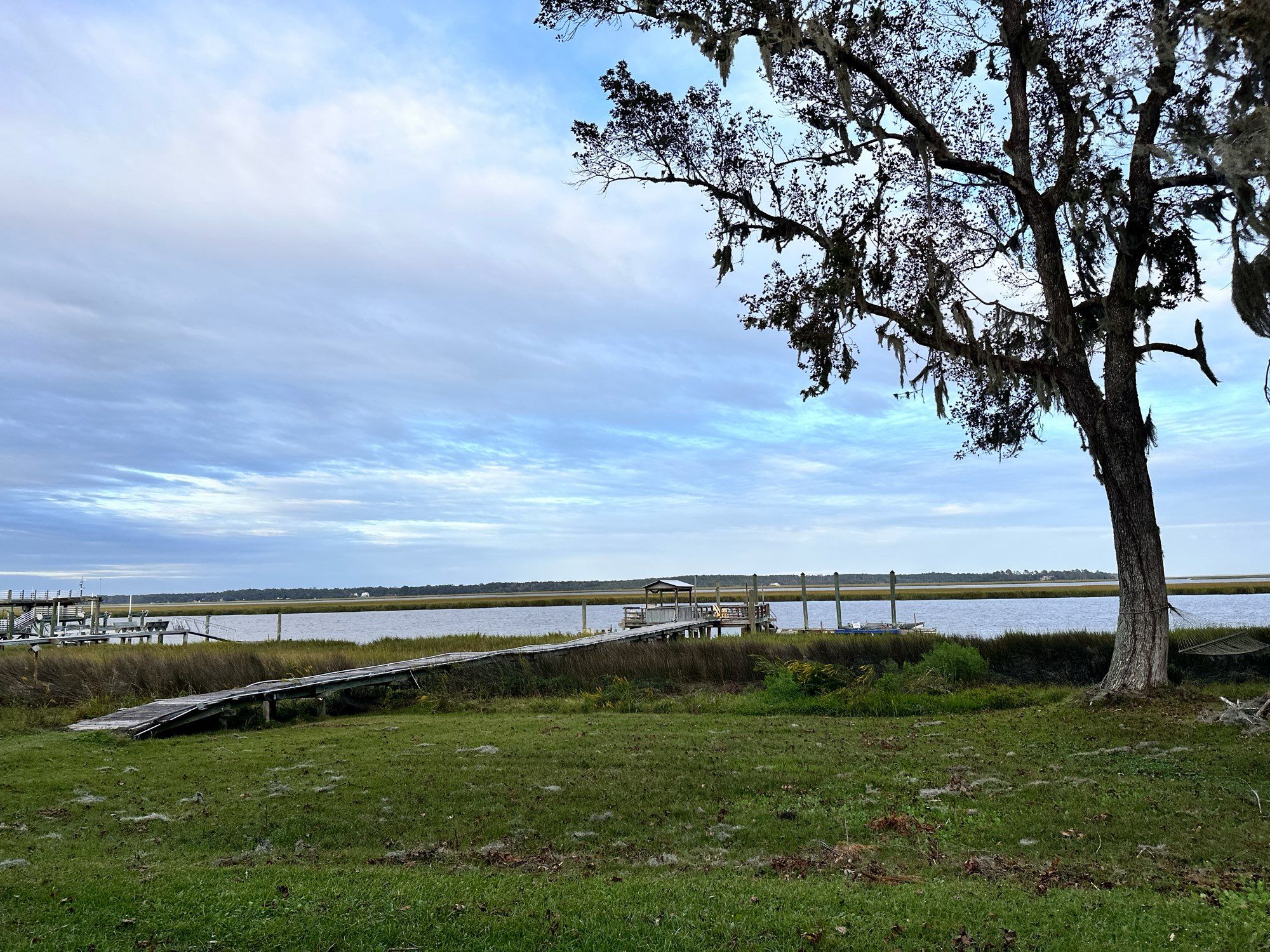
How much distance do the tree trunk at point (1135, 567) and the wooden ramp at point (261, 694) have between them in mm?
11356

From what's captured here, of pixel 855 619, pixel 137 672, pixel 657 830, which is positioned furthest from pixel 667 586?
pixel 657 830

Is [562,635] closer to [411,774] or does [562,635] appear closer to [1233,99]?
[411,774]

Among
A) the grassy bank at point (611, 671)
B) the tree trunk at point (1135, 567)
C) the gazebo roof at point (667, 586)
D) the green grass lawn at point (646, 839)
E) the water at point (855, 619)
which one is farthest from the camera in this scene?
the water at point (855, 619)

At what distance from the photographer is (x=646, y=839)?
641cm

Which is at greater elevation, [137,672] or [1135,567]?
[1135,567]

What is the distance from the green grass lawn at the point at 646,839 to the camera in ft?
14.7

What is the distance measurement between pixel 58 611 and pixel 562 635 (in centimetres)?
2949

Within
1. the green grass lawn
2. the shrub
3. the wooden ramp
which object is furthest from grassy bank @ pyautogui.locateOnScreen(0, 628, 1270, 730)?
the green grass lawn

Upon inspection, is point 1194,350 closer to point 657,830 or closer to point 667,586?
point 657,830

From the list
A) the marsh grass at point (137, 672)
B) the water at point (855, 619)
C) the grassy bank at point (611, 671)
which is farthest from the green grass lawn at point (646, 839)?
the water at point (855, 619)

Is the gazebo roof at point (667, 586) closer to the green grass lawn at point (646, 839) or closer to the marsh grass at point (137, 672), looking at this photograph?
the marsh grass at point (137, 672)

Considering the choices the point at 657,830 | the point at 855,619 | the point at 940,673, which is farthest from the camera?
the point at 855,619

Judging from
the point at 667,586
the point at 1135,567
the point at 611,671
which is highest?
the point at 1135,567

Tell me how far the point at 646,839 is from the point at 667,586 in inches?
1418
